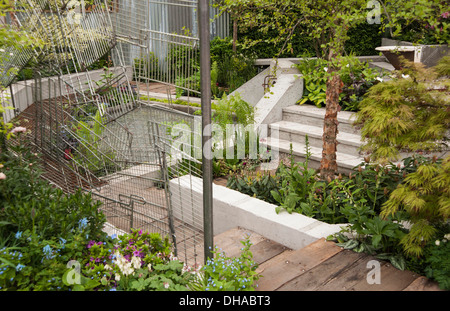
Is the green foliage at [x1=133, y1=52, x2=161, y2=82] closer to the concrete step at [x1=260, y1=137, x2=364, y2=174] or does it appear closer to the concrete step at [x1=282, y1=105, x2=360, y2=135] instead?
the concrete step at [x1=260, y1=137, x2=364, y2=174]

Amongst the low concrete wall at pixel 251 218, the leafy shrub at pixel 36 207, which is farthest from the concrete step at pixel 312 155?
the leafy shrub at pixel 36 207

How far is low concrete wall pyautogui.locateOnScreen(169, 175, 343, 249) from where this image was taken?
147 inches

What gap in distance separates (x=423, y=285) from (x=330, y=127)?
6.64 feet

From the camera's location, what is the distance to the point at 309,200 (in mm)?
4180

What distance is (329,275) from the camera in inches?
123

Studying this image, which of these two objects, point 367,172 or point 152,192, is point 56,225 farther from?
point 367,172

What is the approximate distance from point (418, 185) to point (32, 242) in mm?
2532

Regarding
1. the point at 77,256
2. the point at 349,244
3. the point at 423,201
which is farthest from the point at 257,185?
the point at 77,256

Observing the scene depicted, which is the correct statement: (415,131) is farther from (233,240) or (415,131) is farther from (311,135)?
(311,135)

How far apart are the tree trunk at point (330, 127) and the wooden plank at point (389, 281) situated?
1.53 metres

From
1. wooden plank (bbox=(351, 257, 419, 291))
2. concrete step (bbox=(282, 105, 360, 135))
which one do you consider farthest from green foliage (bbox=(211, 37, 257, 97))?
wooden plank (bbox=(351, 257, 419, 291))

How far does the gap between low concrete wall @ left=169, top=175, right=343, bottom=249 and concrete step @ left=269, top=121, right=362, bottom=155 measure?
1881mm

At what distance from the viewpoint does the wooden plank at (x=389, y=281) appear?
2.95 m
